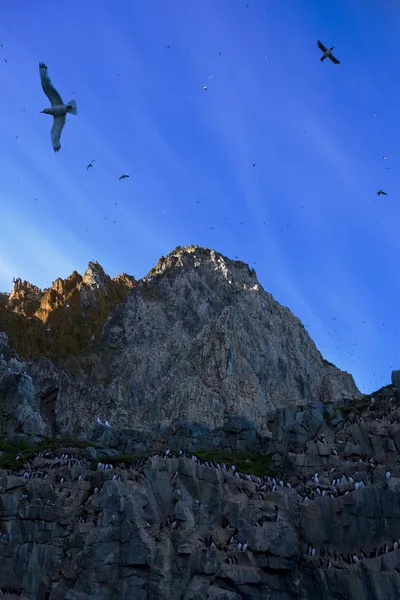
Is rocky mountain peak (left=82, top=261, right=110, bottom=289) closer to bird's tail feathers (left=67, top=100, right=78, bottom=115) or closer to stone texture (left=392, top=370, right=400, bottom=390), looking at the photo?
stone texture (left=392, top=370, right=400, bottom=390)

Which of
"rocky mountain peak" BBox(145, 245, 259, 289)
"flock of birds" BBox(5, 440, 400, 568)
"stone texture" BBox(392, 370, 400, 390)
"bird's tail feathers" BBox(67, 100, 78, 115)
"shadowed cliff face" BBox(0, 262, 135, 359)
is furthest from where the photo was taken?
"rocky mountain peak" BBox(145, 245, 259, 289)

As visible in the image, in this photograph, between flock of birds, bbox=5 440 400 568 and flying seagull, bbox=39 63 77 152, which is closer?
flying seagull, bbox=39 63 77 152

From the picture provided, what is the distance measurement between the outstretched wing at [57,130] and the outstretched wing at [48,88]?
0.77 m

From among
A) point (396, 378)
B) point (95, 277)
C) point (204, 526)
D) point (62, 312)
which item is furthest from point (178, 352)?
point (204, 526)

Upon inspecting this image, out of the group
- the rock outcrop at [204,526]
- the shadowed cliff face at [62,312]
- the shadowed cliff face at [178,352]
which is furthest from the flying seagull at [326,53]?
the shadowed cliff face at [62,312]

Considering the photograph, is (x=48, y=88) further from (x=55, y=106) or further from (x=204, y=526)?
(x=204, y=526)

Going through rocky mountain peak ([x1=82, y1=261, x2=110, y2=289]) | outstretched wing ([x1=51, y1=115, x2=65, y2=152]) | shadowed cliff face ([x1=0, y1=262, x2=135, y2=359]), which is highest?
rocky mountain peak ([x1=82, y1=261, x2=110, y2=289])

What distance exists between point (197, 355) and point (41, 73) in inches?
3716

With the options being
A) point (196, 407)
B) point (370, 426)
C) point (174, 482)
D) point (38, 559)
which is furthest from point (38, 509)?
point (196, 407)

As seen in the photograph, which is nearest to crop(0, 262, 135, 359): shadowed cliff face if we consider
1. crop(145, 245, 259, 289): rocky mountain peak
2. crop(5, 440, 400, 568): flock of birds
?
crop(145, 245, 259, 289): rocky mountain peak

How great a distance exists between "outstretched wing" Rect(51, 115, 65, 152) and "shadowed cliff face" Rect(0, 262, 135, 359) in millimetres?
101555

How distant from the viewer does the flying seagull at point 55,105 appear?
91.6ft

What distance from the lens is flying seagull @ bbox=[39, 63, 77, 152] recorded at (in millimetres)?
27906

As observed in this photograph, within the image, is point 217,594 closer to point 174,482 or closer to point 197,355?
point 174,482
